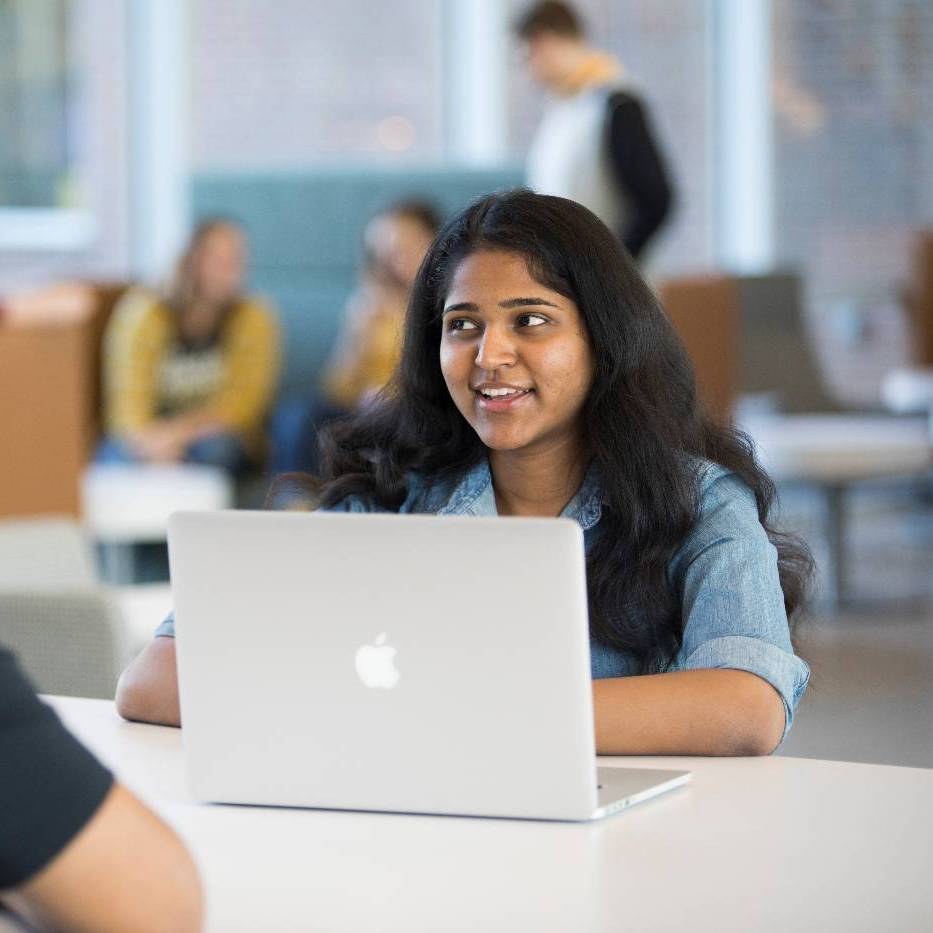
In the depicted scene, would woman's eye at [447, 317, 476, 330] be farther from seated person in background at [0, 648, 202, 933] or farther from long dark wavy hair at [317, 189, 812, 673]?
seated person in background at [0, 648, 202, 933]

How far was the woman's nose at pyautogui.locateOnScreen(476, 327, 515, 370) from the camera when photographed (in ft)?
6.58

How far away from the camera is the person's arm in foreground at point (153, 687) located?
1889 millimetres

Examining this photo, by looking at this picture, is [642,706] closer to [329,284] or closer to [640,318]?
[640,318]

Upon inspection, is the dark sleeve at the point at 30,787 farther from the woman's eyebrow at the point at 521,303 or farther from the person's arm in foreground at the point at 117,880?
the woman's eyebrow at the point at 521,303

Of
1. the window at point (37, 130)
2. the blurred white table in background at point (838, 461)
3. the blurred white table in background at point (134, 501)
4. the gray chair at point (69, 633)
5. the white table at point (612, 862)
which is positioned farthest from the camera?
the window at point (37, 130)

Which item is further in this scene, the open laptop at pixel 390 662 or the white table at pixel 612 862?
the open laptop at pixel 390 662

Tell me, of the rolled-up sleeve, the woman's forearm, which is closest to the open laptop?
the woman's forearm

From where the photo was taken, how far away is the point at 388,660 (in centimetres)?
149

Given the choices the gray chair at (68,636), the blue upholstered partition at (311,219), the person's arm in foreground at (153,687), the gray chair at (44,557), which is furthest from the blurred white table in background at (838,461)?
the person's arm in foreground at (153,687)

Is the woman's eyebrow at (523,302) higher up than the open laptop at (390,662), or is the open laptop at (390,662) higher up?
the woman's eyebrow at (523,302)

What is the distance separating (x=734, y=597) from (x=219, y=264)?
4.60m

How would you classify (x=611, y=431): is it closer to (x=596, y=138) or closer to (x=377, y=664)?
A: (x=377, y=664)

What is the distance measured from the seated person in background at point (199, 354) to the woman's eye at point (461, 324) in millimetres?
4200

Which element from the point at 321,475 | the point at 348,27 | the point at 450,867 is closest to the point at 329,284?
the point at 348,27
